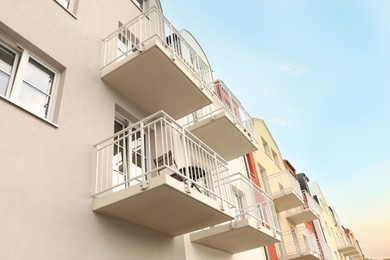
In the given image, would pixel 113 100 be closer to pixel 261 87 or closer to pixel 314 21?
pixel 314 21

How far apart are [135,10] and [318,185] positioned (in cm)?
3320

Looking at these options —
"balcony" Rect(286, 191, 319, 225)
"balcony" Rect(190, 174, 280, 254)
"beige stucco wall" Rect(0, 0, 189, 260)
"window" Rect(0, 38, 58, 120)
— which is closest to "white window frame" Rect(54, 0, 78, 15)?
"beige stucco wall" Rect(0, 0, 189, 260)

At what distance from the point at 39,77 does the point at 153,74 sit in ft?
7.88

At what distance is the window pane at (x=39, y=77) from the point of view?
5.81 m

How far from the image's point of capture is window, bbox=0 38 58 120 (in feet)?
17.6

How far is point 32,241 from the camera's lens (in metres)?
4.36

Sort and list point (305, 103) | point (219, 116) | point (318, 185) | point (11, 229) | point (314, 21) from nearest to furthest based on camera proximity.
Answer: point (11, 229) < point (219, 116) < point (314, 21) < point (305, 103) < point (318, 185)

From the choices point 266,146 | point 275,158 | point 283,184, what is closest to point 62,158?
point 283,184

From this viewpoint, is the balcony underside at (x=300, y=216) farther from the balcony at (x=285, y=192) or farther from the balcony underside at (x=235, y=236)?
the balcony underside at (x=235, y=236)

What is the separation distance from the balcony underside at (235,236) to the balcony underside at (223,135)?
2976 mm

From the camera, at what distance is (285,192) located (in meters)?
16.3

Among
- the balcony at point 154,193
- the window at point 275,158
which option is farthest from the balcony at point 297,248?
the balcony at point 154,193

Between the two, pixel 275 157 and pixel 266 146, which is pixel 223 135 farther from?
pixel 275 157

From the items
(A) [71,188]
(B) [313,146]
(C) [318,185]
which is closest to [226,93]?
(A) [71,188]
